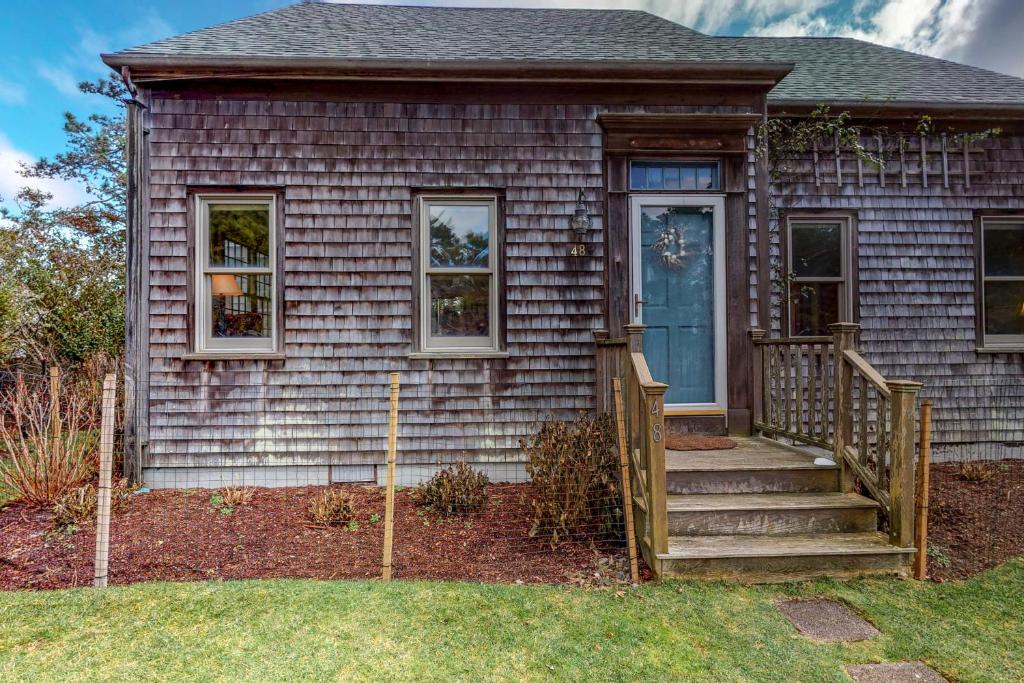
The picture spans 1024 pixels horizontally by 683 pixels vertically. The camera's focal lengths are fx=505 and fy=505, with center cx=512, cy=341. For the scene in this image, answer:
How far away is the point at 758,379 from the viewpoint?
15.8 feet

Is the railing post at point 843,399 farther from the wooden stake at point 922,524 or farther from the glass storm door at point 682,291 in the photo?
the glass storm door at point 682,291

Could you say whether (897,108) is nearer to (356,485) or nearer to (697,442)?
(697,442)

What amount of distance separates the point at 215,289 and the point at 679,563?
4.71 m

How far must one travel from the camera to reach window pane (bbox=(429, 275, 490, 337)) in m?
5.04

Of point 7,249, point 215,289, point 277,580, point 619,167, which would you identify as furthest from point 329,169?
point 7,249

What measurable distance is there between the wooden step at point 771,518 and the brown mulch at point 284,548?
0.54m

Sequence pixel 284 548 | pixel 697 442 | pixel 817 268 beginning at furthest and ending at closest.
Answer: pixel 817 268 < pixel 697 442 < pixel 284 548

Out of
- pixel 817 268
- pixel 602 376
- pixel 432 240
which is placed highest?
pixel 432 240

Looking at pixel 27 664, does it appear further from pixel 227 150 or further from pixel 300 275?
pixel 227 150

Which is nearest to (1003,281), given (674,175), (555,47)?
(674,175)

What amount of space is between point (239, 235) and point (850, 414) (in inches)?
218

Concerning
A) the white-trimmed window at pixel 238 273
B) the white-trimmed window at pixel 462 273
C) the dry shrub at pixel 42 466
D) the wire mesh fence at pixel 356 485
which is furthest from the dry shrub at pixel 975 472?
the dry shrub at pixel 42 466

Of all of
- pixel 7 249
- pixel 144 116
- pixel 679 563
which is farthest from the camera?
pixel 7 249

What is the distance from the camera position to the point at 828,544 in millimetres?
3236
